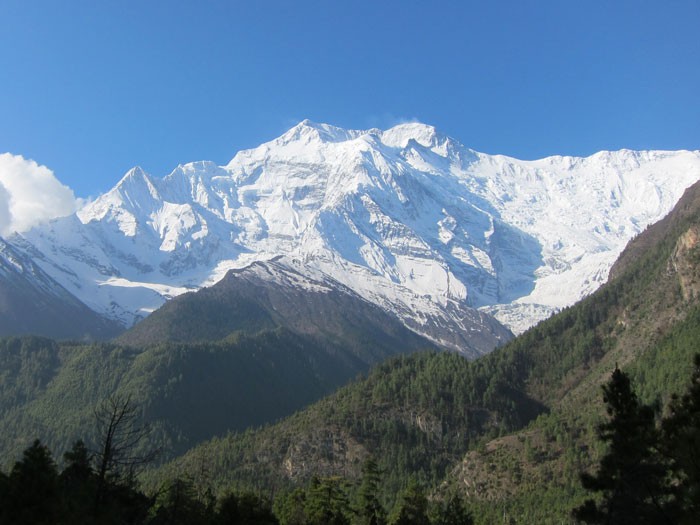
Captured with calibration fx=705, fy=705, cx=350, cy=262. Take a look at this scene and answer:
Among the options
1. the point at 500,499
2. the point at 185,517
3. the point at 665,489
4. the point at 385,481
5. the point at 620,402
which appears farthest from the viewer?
the point at 385,481

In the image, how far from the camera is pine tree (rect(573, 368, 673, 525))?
4166cm

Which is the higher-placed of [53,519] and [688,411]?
[688,411]

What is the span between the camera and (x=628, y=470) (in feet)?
140

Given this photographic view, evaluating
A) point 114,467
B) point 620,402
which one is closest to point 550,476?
point 620,402

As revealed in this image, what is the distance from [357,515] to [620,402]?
211ft

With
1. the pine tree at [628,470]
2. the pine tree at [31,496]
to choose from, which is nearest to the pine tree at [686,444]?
the pine tree at [628,470]

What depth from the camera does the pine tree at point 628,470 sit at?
41656 millimetres

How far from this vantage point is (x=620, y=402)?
44062 mm

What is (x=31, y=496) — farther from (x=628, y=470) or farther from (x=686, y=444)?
(x=686, y=444)

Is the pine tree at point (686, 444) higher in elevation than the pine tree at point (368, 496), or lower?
higher

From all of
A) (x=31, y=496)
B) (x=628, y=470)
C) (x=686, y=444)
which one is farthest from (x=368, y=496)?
(x=686, y=444)

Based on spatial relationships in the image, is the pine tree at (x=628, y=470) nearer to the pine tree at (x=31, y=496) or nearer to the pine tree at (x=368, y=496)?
the pine tree at (x=31, y=496)

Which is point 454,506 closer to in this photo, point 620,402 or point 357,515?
point 357,515

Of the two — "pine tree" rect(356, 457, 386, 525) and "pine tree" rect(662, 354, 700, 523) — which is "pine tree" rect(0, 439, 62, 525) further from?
"pine tree" rect(356, 457, 386, 525)
